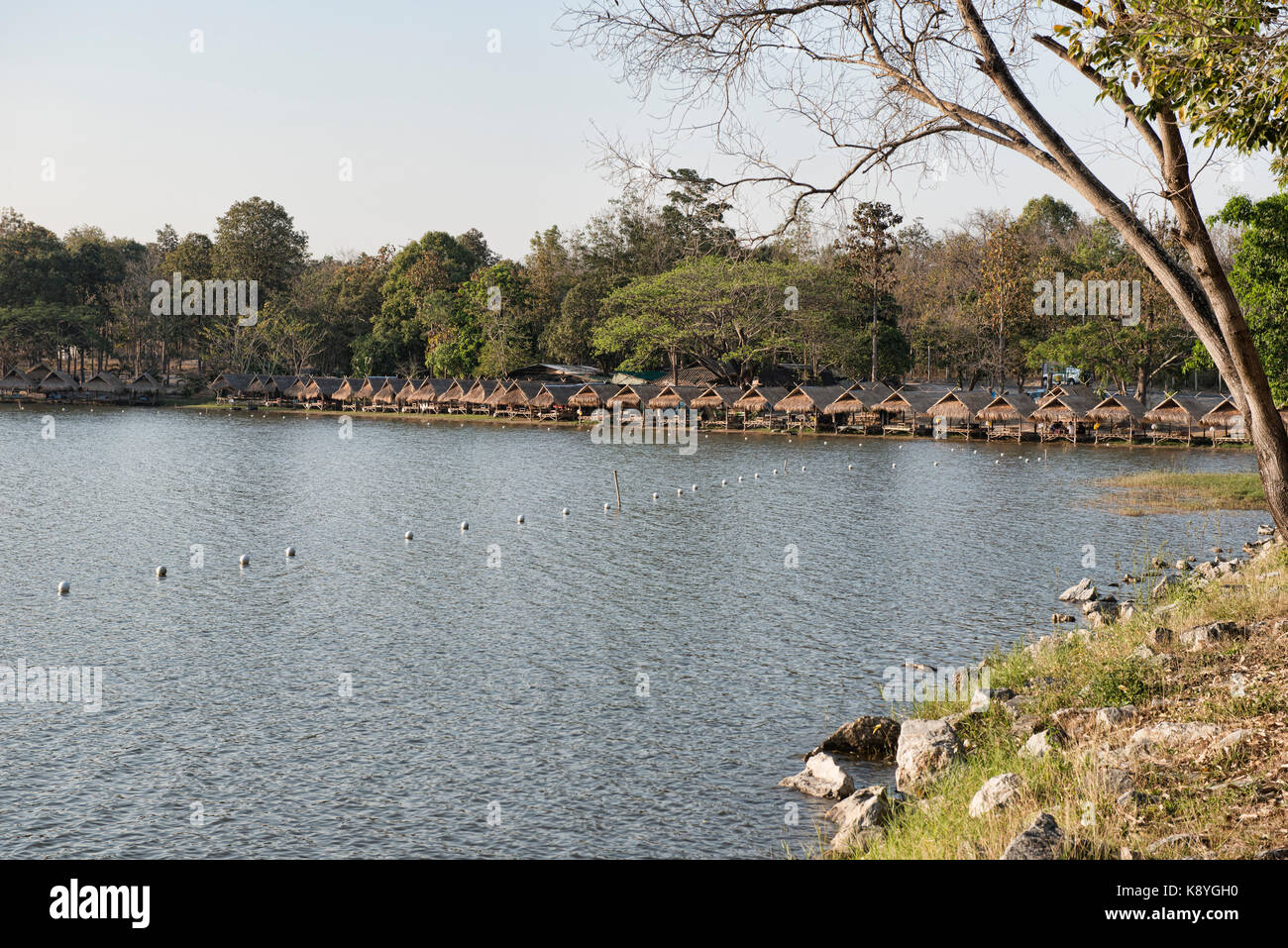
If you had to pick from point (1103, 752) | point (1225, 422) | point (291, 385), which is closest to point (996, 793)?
point (1103, 752)

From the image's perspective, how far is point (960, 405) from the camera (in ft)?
192

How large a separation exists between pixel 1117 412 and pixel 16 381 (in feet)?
249

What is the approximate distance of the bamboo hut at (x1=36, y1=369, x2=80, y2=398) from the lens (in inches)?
3196

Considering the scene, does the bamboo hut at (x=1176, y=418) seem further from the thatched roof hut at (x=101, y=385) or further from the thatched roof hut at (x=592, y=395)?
the thatched roof hut at (x=101, y=385)

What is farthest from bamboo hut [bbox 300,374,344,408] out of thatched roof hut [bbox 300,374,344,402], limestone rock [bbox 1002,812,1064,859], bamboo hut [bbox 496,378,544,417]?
limestone rock [bbox 1002,812,1064,859]

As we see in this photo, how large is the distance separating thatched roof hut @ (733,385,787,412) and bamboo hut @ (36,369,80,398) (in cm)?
5181

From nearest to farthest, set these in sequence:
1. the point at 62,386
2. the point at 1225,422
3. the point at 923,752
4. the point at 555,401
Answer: the point at 923,752 < the point at 1225,422 < the point at 555,401 < the point at 62,386

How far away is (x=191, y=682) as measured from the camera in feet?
43.7

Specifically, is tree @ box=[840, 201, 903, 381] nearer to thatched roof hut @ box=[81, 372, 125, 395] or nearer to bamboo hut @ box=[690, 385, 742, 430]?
bamboo hut @ box=[690, 385, 742, 430]

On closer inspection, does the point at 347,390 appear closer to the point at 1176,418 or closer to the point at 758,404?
the point at 758,404

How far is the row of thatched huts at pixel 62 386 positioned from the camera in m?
81.1

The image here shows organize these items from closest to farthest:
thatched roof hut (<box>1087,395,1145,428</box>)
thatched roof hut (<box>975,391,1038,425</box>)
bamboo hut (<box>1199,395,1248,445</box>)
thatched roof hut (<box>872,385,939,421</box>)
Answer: bamboo hut (<box>1199,395,1248,445</box>)
thatched roof hut (<box>1087,395,1145,428</box>)
thatched roof hut (<box>975,391,1038,425</box>)
thatched roof hut (<box>872,385,939,421</box>)

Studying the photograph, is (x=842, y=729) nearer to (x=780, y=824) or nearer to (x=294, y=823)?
(x=780, y=824)

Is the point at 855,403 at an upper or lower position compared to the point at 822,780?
upper
